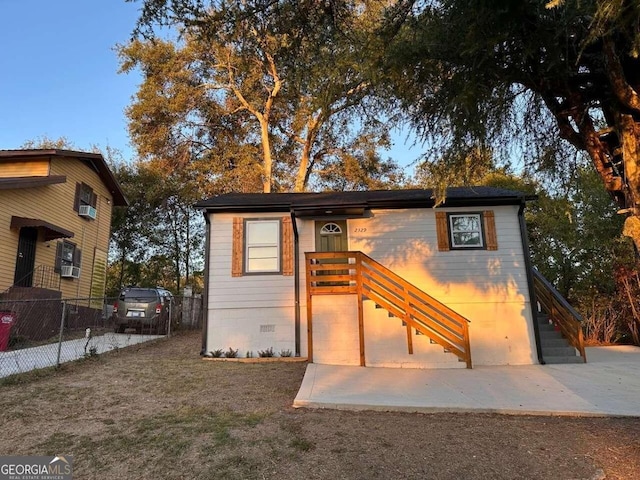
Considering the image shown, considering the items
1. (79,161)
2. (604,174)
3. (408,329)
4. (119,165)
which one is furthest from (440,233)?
(119,165)

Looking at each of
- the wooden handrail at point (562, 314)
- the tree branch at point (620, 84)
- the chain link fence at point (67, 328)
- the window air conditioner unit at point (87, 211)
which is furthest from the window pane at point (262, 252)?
the window air conditioner unit at point (87, 211)

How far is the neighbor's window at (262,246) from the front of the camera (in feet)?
32.7

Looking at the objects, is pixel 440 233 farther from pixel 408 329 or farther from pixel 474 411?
pixel 474 411

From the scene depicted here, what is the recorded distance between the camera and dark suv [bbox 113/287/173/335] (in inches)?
472

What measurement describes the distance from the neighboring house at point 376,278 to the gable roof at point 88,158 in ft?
24.3

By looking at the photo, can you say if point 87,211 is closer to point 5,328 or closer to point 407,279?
point 5,328

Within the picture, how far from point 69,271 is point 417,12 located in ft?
46.9

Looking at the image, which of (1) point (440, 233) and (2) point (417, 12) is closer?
(2) point (417, 12)

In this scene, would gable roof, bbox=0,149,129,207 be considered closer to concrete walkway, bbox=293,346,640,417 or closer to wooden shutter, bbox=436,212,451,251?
concrete walkway, bbox=293,346,640,417

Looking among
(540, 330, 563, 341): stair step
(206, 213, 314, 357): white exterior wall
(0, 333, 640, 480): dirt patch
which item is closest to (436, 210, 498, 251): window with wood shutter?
(540, 330, 563, 341): stair step

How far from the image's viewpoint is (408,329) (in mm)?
8805

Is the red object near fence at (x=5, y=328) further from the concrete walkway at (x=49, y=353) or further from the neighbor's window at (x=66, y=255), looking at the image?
the neighbor's window at (x=66, y=255)

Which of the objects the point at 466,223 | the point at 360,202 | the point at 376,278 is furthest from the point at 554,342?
the point at 360,202

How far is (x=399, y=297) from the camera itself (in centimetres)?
895
